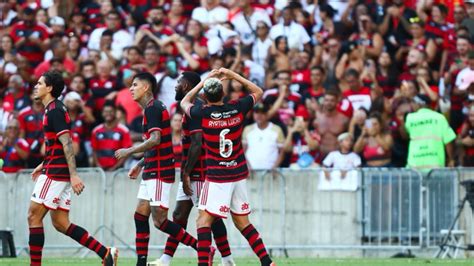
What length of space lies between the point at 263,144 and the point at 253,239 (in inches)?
287

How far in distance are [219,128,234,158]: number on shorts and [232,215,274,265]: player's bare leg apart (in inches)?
32.6

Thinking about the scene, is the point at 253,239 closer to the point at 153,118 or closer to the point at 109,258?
the point at 109,258

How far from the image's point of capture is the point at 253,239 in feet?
49.6

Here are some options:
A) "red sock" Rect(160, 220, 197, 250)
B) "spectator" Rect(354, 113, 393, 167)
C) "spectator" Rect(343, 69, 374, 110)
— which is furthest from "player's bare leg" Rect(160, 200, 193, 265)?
"spectator" Rect(343, 69, 374, 110)

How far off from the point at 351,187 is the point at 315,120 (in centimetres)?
204

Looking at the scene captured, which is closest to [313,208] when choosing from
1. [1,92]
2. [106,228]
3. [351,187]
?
[351,187]

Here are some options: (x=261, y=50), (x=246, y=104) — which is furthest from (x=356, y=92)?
(x=246, y=104)

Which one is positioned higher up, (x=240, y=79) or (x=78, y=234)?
(x=240, y=79)

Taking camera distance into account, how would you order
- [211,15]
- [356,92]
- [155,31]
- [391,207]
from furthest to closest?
[211,15] → [155,31] → [356,92] → [391,207]

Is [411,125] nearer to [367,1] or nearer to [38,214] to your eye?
[367,1]

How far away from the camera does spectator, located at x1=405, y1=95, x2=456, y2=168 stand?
21.2 meters

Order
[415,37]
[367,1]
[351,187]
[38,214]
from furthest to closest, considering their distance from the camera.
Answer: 1. [367,1]
2. [415,37]
3. [351,187]
4. [38,214]

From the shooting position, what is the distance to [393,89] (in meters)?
23.8

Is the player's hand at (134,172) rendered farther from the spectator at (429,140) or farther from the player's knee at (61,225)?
the spectator at (429,140)
